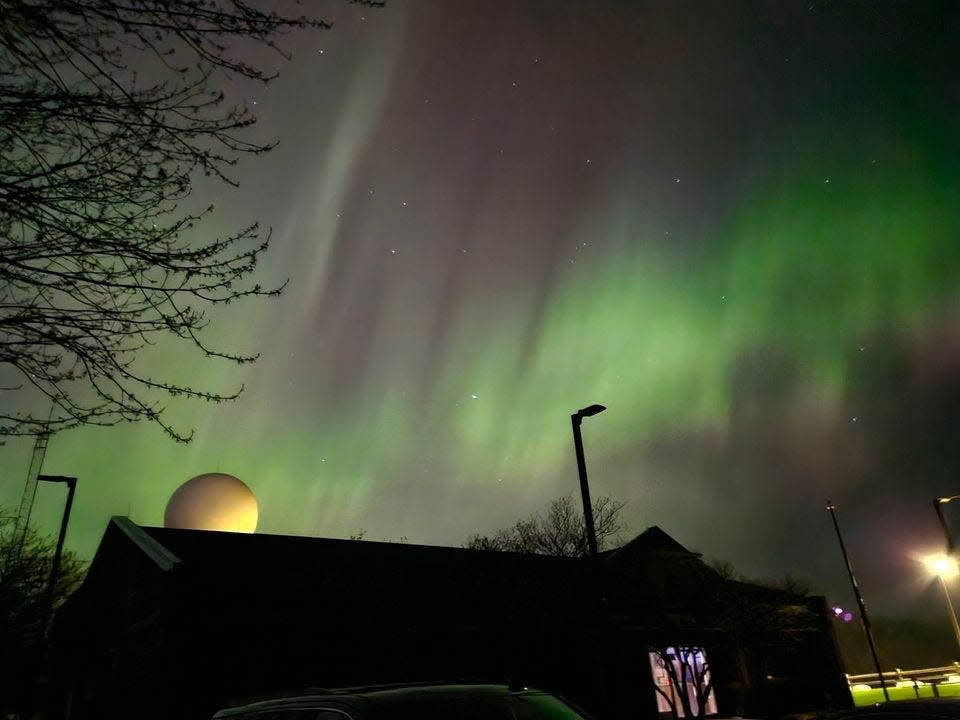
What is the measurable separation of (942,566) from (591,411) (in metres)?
20.5

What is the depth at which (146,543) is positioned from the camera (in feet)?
53.7

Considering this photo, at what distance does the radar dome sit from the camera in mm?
→ 22531

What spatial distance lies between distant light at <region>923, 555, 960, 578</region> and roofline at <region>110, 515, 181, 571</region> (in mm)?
26103

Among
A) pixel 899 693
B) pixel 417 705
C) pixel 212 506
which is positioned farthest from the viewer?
pixel 899 693

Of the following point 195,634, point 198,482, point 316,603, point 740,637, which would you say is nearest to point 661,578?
point 740,637

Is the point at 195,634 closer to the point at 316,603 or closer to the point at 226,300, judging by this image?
the point at 316,603

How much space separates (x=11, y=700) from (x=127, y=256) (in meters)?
18.3

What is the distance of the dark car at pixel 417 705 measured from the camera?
366 cm

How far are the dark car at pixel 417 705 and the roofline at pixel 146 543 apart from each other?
11.8 meters

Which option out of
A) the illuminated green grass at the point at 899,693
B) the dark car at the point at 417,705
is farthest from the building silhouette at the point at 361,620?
the illuminated green grass at the point at 899,693

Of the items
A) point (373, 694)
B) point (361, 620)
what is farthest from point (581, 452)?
point (373, 694)

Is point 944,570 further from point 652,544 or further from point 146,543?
point 146,543

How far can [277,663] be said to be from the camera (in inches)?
583

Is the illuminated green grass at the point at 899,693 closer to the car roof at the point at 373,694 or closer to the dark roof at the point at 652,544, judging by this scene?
the dark roof at the point at 652,544
